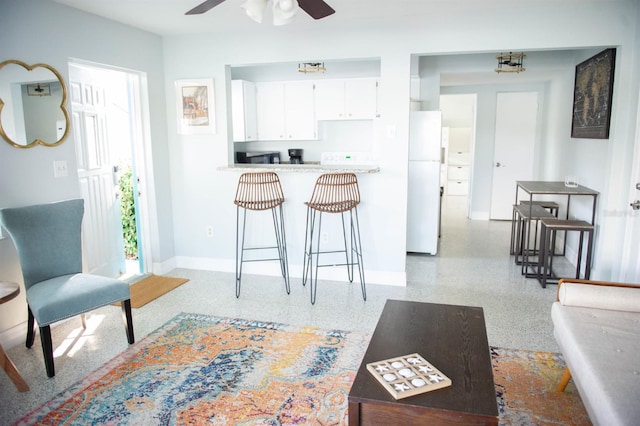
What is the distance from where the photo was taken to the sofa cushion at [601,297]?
2.43m

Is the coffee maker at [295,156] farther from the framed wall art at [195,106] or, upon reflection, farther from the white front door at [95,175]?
the white front door at [95,175]

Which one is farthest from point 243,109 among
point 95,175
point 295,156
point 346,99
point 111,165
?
point 95,175

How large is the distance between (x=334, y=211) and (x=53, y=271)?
2103 millimetres

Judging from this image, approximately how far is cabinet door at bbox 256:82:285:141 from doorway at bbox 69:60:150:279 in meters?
2.22

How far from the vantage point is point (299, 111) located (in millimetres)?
6312

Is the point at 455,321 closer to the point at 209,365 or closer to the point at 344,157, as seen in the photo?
the point at 209,365

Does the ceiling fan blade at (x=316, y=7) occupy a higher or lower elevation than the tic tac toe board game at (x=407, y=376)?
higher

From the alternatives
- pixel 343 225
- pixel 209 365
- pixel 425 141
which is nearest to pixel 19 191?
pixel 209 365

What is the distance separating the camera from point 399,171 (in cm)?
408

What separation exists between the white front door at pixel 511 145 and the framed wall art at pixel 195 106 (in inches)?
185

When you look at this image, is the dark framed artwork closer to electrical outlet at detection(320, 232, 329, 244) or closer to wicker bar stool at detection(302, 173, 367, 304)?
wicker bar stool at detection(302, 173, 367, 304)

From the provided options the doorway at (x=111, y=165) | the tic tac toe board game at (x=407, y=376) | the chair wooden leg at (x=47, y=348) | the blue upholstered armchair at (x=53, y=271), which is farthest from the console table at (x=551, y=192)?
the chair wooden leg at (x=47, y=348)

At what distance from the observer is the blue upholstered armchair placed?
8.80 ft

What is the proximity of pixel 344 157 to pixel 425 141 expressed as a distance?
1.30 metres
